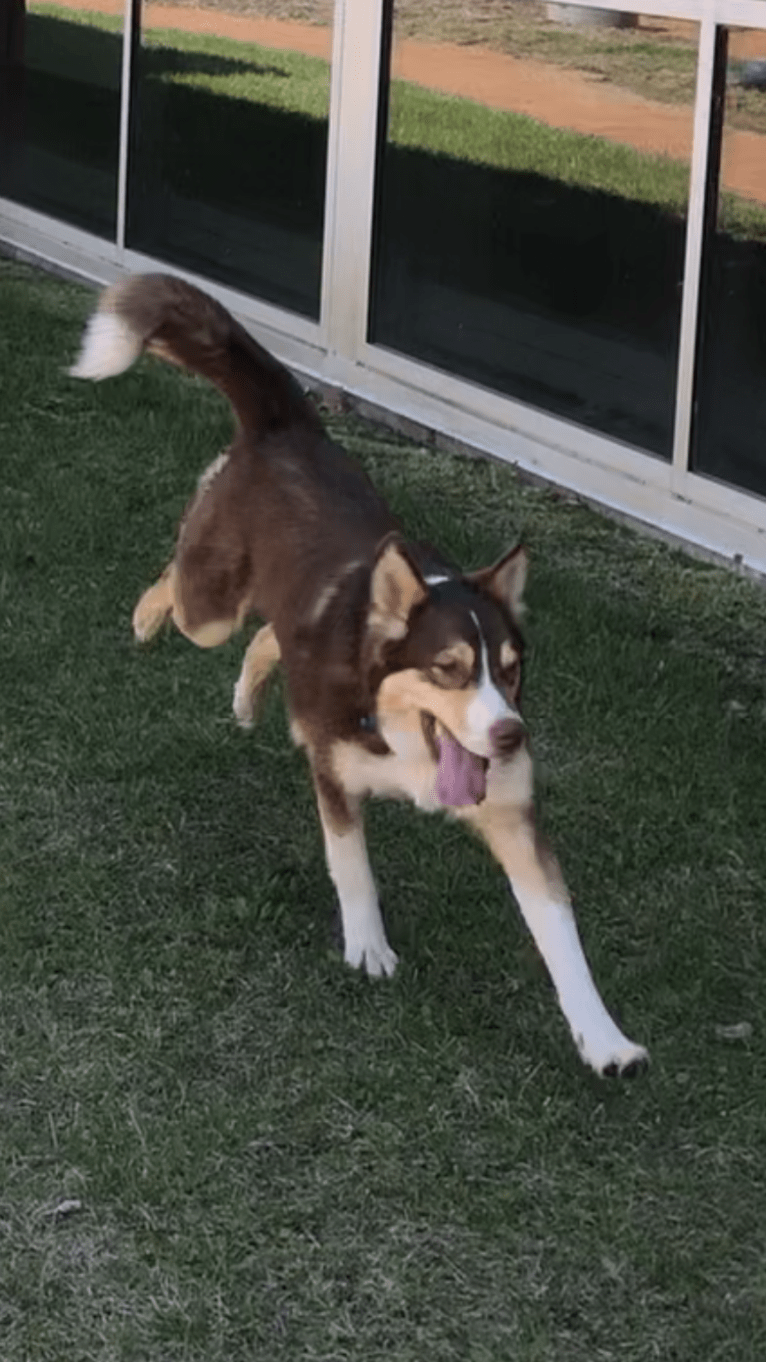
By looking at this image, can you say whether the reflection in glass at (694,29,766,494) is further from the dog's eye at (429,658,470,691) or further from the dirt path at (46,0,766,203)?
the dog's eye at (429,658,470,691)

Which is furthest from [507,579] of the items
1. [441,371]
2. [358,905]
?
[441,371]

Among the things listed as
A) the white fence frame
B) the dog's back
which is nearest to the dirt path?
the white fence frame

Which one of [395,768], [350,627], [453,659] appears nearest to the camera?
[453,659]

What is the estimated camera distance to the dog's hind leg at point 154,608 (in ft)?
19.1

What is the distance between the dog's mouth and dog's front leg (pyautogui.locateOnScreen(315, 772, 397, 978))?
39cm

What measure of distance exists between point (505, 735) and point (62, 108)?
8213mm

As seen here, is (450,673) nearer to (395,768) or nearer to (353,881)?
(395,768)

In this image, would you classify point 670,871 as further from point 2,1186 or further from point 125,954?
point 2,1186

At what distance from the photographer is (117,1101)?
4.16 metres

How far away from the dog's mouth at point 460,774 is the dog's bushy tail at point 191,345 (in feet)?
4.38

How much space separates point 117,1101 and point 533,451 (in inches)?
179

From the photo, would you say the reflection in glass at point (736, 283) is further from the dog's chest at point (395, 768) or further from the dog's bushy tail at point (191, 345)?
the dog's chest at point (395, 768)

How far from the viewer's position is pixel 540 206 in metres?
8.12

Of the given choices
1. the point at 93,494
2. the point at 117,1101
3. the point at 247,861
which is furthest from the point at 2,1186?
the point at 93,494
